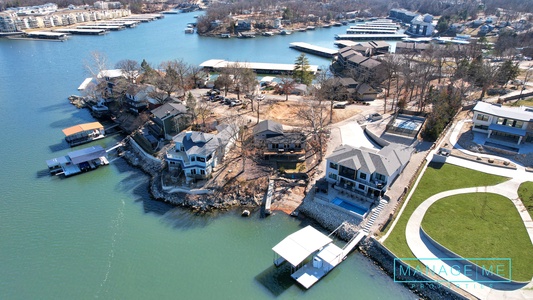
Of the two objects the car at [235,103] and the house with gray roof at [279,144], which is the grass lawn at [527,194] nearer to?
the house with gray roof at [279,144]

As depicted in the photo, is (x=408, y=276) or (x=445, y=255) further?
(x=445, y=255)

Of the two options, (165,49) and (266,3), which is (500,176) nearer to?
(165,49)

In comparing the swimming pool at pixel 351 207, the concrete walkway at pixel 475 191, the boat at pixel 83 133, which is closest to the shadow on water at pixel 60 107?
the boat at pixel 83 133

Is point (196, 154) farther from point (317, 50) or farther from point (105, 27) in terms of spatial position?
point (105, 27)

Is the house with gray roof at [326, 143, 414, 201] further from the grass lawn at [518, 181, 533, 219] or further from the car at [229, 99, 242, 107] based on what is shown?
the car at [229, 99, 242, 107]

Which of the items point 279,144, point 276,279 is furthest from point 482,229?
point 279,144

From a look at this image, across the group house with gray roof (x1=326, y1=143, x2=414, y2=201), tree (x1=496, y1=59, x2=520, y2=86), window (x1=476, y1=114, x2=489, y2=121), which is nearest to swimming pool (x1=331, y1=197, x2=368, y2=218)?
house with gray roof (x1=326, y1=143, x2=414, y2=201)
